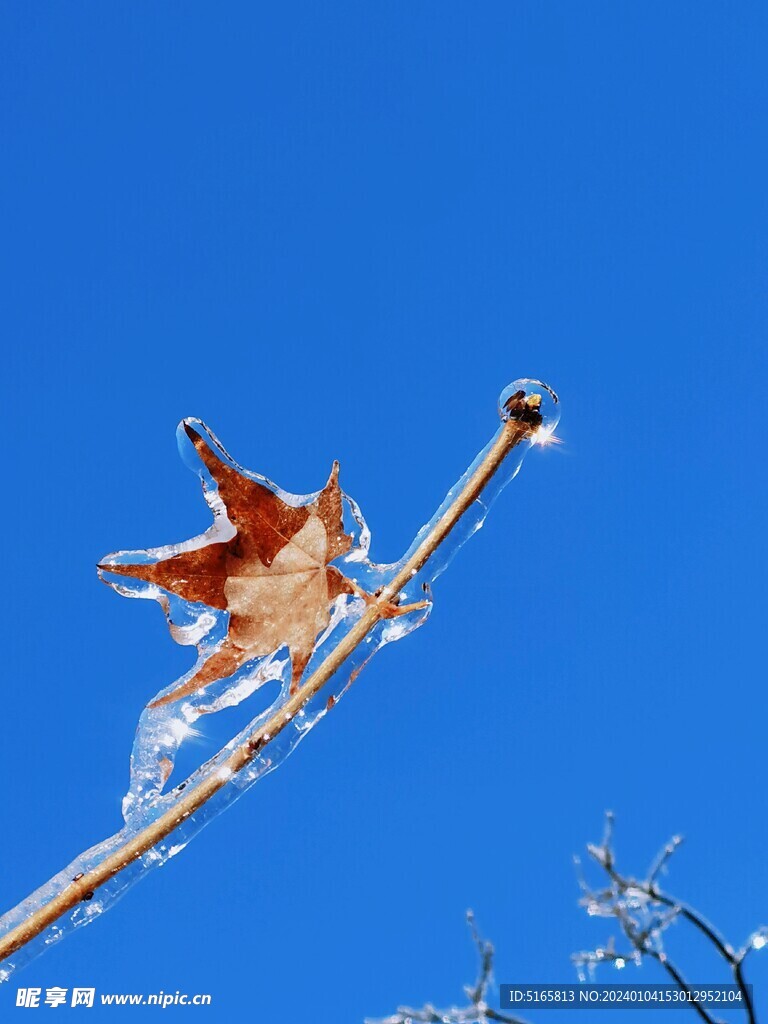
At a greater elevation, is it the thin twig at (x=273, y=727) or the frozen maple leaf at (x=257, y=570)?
the frozen maple leaf at (x=257, y=570)

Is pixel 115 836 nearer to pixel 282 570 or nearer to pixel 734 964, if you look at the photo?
pixel 282 570

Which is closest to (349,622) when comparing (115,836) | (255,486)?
(255,486)

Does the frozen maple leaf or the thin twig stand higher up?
the frozen maple leaf

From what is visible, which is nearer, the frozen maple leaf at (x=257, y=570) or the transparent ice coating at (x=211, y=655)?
the transparent ice coating at (x=211, y=655)

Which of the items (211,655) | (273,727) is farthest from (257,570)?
(273,727)

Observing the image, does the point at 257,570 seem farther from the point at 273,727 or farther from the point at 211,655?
the point at 273,727
